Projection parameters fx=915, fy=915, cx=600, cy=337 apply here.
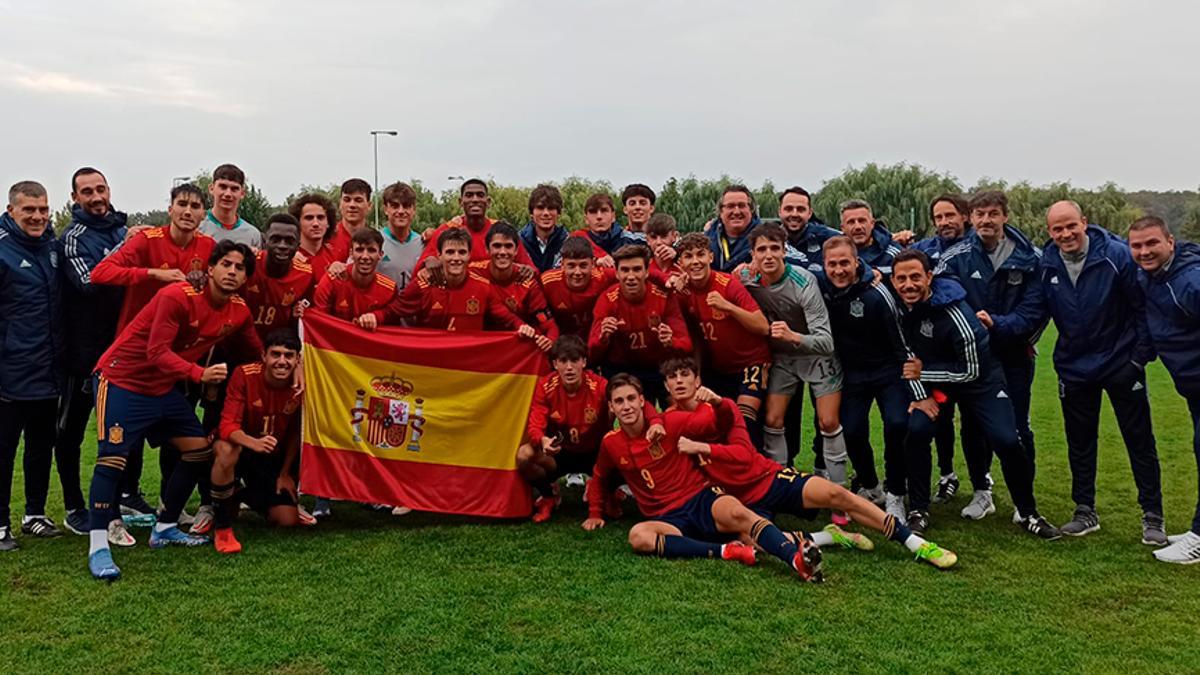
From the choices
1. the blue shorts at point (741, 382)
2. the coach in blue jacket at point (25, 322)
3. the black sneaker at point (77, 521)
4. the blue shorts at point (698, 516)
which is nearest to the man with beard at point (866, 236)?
the blue shorts at point (741, 382)

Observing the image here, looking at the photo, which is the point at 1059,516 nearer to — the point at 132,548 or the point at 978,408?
the point at 978,408

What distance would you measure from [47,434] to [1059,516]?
24.5 ft

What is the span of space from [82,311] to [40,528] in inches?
62.6

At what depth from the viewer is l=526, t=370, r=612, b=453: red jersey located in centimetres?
674

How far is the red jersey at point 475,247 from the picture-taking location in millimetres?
7309

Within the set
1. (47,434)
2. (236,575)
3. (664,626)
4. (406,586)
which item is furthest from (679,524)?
(47,434)

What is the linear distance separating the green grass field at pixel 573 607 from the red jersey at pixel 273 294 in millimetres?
1536

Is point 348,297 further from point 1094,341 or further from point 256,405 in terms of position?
point 1094,341

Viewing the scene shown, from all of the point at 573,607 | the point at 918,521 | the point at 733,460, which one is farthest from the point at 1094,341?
the point at 573,607

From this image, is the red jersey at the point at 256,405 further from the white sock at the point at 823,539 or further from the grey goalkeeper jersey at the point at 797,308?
the white sock at the point at 823,539

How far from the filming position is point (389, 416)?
22.7 ft

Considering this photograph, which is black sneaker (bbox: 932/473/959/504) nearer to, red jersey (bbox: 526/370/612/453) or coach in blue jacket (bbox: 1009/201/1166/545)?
coach in blue jacket (bbox: 1009/201/1166/545)

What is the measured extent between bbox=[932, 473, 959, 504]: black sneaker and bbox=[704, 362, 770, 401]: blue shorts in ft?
6.37

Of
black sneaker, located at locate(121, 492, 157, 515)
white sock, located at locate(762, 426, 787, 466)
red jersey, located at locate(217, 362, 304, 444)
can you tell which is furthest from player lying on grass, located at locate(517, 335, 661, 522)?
black sneaker, located at locate(121, 492, 157, 515)
